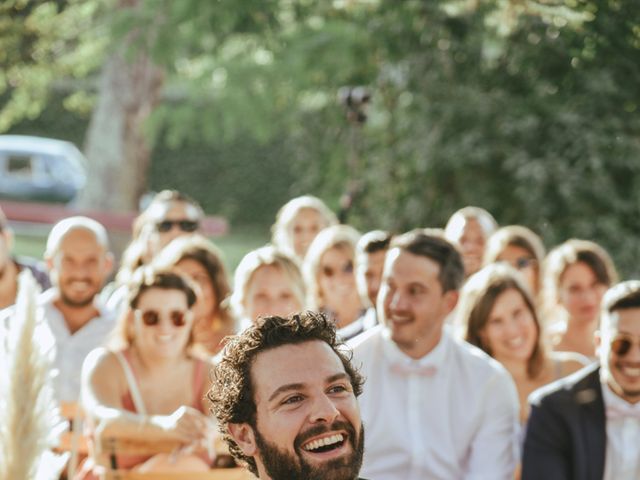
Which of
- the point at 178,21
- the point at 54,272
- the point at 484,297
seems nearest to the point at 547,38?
the point at 484,297

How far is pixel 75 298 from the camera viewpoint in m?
5.62

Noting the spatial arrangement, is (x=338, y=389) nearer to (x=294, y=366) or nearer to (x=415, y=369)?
(x=294, y=366)

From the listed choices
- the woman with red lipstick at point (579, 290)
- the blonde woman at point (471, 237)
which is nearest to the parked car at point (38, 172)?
the blonde woman at point (471, 237)

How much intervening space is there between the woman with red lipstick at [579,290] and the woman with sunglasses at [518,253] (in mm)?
497

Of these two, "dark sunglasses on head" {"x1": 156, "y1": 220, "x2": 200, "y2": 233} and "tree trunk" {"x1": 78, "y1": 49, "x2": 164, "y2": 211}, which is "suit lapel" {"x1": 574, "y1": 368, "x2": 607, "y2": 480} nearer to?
"dark sunglasses on head" {"x1": 156, "y1": 220, "x2": 200, "y2": 233}

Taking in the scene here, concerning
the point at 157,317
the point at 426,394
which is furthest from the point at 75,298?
the point at 426,394

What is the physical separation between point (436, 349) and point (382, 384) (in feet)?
0.80

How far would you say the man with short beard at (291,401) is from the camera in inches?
90.0

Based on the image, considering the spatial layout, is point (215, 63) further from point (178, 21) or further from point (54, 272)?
point (54, 272)

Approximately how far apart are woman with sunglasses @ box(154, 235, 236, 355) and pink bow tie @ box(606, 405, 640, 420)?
6.90 feet

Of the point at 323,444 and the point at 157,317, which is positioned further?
the point at 157,317

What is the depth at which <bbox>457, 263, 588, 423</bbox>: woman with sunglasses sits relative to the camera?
203 inches

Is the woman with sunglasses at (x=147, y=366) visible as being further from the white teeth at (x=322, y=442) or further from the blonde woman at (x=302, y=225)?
the blonde woman at (x=302, y=225)

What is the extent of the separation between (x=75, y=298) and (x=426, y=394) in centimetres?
205
